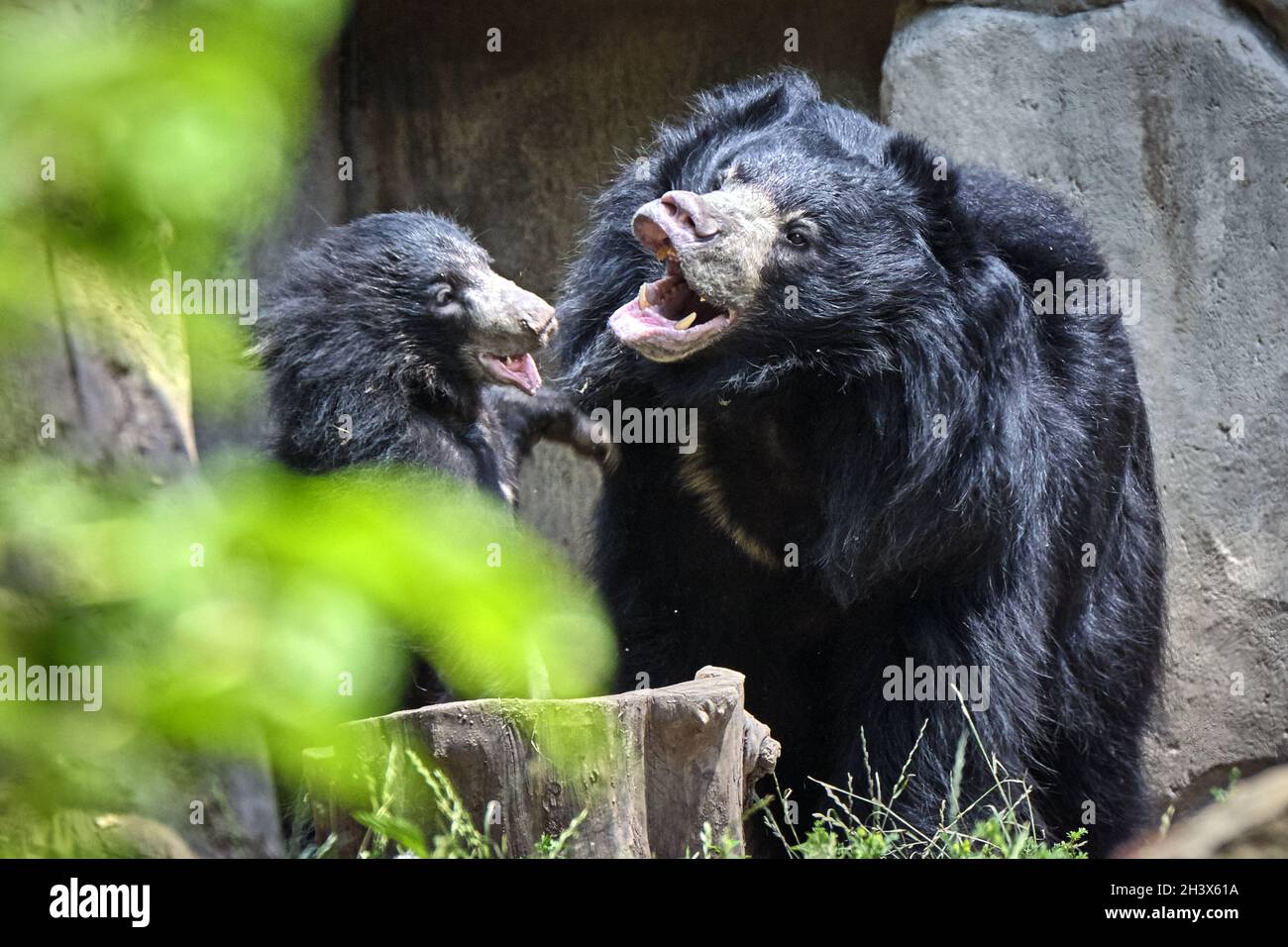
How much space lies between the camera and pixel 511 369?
17.3ft

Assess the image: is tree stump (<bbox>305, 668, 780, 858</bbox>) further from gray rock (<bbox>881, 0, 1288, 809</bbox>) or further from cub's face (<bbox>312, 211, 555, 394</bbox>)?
gray rock (<bbox>881, 0, 1288, 809</bbox>)

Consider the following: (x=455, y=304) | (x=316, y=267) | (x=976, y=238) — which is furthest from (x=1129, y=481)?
(x=316, y=267)

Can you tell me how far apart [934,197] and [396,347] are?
178cm

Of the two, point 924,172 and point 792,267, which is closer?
point 792,267

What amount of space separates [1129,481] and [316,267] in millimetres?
2810

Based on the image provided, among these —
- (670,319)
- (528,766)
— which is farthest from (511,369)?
(528,766)

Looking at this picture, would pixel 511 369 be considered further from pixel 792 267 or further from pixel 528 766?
pixel 528 766

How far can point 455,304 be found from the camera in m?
5.33

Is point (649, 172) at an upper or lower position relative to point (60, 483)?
upper

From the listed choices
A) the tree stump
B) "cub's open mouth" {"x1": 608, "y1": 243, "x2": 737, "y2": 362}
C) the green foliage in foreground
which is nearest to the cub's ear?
"cub's open mouth" {"x1": 608, "y1": 243, "x2": 737, "y2": 362}

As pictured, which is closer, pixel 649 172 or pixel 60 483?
pixel 60 483

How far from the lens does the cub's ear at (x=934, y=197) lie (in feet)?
15.6

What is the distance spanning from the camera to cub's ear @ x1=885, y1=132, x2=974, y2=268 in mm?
4750
